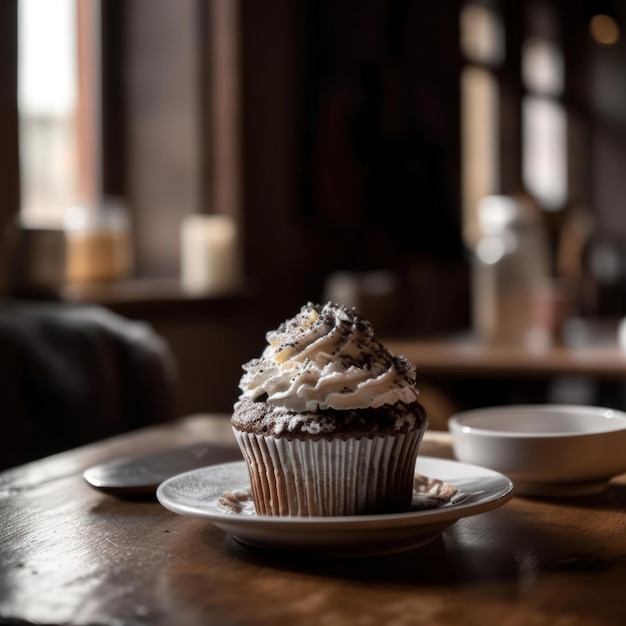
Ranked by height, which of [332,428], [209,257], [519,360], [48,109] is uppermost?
[48,109]

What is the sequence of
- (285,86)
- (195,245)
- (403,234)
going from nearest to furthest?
(195,245)
(285,86)
(403,234)

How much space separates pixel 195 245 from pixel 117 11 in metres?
0.85

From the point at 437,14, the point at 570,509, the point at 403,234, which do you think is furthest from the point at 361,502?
the point at 437,14

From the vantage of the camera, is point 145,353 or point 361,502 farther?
point 145,353

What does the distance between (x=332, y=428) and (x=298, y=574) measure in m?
0.14

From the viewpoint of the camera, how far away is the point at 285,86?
3.77m

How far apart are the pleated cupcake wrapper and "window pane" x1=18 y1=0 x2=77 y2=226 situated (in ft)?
6.53

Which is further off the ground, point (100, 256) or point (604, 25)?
point (604, 25)

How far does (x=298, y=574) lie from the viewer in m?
0.79

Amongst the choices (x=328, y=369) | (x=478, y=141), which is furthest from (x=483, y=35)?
(x=328, y=369)

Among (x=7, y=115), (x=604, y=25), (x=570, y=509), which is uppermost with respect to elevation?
(x=604, y=25)

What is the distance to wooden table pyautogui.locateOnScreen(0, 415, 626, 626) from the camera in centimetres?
70

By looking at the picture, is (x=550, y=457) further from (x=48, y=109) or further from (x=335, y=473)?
(x=48, y=109)

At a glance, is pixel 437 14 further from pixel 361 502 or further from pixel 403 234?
pixel 361 502
